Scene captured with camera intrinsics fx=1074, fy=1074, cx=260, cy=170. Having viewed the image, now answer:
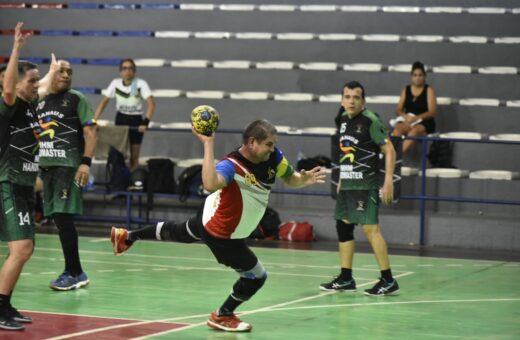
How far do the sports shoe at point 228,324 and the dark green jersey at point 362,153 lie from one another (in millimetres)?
3018

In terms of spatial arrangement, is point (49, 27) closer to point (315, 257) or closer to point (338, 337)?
point (315, 257)

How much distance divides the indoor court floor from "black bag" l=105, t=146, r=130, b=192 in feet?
10.3

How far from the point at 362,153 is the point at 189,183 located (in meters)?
6.59

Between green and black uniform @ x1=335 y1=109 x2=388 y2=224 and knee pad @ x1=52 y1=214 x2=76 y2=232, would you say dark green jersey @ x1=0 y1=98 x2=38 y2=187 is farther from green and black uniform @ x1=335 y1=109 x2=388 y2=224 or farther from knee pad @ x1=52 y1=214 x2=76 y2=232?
green and black uniform @ x1=335 y1=109 x2=388 y2=224

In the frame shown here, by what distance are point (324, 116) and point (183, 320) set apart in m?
10.7

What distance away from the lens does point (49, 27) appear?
23.6 m

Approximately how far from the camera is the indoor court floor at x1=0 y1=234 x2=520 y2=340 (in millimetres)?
8539

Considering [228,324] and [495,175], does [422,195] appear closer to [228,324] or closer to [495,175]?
[495,175]

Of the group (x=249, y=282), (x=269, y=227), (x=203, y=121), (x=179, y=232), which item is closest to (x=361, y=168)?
(x=179, y=232)

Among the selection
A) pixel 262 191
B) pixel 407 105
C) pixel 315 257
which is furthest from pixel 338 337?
pixel 407 105

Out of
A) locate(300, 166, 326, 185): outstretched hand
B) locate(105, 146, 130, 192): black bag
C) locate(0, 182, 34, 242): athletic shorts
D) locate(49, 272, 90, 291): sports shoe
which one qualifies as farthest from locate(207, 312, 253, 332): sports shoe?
locate(105, 146, 130, 192): black bag

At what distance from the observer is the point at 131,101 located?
61.1ft

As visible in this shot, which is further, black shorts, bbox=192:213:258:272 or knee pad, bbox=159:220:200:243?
knee pad, bbox=159:220:200:243

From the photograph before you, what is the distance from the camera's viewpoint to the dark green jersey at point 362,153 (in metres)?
11.1
